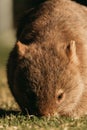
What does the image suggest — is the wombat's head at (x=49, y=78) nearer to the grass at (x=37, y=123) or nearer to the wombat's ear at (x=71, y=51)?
the wombat's ear at (x=71, y=51)

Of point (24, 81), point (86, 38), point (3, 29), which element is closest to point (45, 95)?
point (24, 81)

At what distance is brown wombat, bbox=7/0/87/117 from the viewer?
301 inches

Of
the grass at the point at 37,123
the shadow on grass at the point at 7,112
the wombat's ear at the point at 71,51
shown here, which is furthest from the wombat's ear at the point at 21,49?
the shadow on grass at the point at 7,112

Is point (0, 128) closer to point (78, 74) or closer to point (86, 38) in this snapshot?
point (78, 74)

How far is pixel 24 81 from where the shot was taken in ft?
25.5

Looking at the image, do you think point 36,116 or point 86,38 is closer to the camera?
Answer: point 36,116

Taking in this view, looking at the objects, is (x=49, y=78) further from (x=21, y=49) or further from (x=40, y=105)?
(x=21, y=49)

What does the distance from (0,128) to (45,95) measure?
663mm

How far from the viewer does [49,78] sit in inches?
300

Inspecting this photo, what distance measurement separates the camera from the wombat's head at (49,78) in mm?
7598

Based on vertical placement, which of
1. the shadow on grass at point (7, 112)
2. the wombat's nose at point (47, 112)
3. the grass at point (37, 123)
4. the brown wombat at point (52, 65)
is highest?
the brown wombat at point (52, 65)

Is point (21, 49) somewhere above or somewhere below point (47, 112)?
above

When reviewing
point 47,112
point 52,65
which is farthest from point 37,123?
point 52,65

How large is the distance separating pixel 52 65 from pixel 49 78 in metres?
0.19
